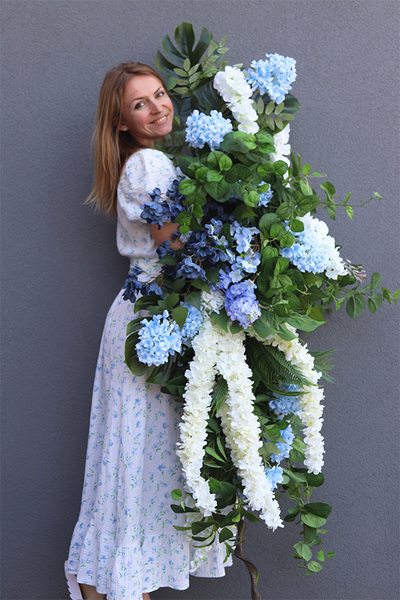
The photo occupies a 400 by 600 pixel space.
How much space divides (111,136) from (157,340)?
76cm

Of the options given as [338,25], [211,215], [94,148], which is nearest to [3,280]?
[94,148]

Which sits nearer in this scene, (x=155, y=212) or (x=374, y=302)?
(x=155, y=212)

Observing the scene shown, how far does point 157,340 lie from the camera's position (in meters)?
1.52

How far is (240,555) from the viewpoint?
177 centimetres

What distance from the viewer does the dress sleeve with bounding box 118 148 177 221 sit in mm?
1666

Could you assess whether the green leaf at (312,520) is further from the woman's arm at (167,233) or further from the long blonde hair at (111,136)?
the long blonde hair at (111,136)

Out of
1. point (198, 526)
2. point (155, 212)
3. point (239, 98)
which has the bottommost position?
point (198, 526)

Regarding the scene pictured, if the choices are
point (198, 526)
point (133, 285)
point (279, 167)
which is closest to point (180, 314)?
point (133, 285)

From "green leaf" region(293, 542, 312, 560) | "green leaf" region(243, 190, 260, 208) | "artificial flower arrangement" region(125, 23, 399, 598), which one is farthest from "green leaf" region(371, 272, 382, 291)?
"green leaf" region(293, 542, 312, 560)

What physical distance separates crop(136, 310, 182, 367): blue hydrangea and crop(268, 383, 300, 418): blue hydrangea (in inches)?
13.4

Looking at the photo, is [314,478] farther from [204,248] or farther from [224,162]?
[224,162]

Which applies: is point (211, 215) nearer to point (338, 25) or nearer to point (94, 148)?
point (94, 148)

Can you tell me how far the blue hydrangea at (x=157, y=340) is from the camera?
152 centimetres

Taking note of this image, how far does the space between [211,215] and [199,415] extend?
0.57m
